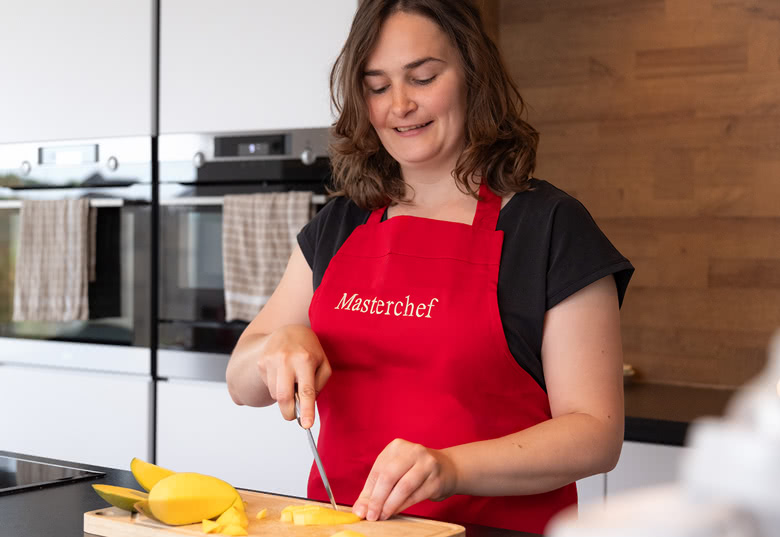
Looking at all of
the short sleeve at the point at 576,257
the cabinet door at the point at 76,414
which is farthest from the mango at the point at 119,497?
the cabinet door at the point at 76,414

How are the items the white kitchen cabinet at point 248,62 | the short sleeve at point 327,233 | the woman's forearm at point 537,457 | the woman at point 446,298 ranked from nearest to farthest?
the woman's forearm at point 537,457 → the woman at point 446,298 → the short sleeve at point 327,233 → the white kitchen cabinet at point 248,62

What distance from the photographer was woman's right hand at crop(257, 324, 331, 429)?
41.1 inches

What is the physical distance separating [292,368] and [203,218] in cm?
128

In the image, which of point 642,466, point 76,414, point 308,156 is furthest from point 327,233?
point 76,414

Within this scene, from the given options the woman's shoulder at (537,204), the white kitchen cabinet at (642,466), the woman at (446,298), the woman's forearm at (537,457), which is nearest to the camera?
the woman's forearm at (537,457)

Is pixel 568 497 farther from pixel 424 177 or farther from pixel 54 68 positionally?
pixel 54 68

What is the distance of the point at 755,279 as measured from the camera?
219cm

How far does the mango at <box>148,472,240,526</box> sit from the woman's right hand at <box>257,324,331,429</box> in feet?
0.48

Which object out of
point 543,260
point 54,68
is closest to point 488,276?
point 543,260

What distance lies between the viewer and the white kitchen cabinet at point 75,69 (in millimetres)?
2355

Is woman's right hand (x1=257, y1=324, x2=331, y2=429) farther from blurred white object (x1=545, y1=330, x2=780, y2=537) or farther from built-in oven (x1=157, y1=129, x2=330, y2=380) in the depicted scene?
built-in oven (x1=157, y1=129, x2=330, y2=380)

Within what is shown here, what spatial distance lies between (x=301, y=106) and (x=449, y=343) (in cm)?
113

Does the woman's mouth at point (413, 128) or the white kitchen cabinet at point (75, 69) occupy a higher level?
the white kitchen cabinet at point (75, 69)

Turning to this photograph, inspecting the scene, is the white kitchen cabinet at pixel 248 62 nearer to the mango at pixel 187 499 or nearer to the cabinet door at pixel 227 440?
the cabinet door at pixel 227 440
